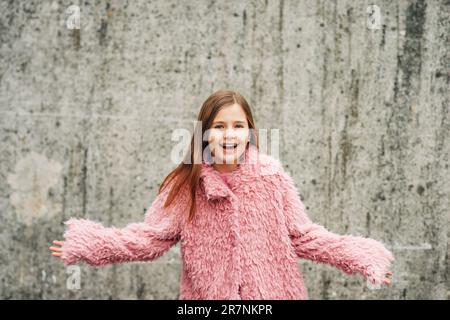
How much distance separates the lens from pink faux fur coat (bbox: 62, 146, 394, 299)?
74.5 inches

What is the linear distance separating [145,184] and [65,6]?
3.85 ft

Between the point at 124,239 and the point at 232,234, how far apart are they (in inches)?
16.7

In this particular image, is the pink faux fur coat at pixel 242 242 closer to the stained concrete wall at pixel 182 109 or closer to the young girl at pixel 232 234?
the young girl at pixel 232 234

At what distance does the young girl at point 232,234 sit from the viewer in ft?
6.23

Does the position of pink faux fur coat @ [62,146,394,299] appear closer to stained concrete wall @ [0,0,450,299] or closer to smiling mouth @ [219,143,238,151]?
smiling mouth @ [219,143,238,151]

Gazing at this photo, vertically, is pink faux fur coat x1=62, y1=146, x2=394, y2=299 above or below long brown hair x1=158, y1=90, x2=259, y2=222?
below

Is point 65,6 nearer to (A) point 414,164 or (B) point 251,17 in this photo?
(B) point 251,17

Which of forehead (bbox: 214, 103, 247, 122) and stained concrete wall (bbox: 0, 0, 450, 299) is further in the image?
stained concrete wall (bbox: 0, 0, 450, 299)

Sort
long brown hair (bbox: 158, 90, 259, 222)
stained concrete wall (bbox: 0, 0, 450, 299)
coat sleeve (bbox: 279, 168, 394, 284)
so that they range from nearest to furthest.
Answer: coat sleeve (bbox: 279, 168, 394, 284) → long brown hair (bbox: 158, 90, 259, 222) → stained concrete wall (bbox: 0, 0, 450, 299)

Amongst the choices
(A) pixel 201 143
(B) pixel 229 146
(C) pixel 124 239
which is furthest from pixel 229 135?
(C) pixel 124 239

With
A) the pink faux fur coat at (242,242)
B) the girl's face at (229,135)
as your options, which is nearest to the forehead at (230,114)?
the girl's face at (229,135)

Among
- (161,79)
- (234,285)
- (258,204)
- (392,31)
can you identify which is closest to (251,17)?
(161,79)

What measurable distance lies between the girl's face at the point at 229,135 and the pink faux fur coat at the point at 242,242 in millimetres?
A: 65

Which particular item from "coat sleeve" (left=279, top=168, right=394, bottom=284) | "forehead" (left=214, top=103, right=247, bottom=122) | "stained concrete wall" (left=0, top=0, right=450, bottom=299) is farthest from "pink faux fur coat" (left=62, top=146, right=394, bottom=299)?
"stained concrete wall" (left=0, top=0, right=450, bottom=299)
